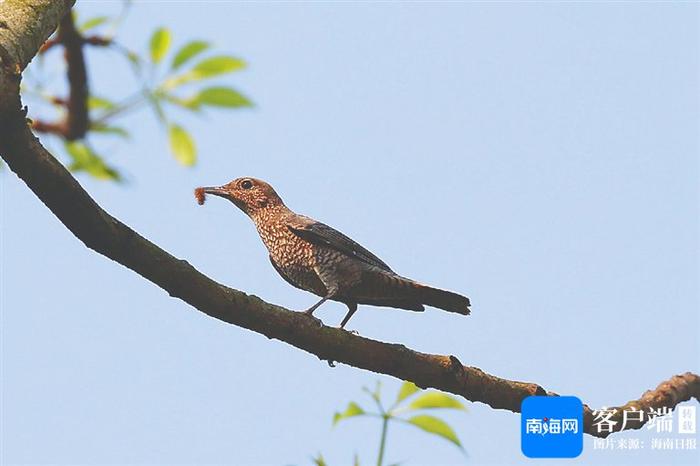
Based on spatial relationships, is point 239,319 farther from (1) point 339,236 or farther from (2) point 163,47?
(1) point 339,236

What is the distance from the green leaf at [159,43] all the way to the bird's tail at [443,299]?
2.45 m

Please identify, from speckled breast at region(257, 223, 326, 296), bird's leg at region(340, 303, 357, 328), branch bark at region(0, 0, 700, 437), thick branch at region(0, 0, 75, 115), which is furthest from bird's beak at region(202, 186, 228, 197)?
thick branch at region(0, 0, 75, 115)

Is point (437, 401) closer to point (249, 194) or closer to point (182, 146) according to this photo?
point (182, 146)

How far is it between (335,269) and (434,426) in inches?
101

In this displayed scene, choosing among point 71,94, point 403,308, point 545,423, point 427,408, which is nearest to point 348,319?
point 403,308

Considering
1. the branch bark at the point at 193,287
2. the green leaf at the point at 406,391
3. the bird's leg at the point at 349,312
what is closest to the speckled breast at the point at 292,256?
the bird's leg at the point at 349,312

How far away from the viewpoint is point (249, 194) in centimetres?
645

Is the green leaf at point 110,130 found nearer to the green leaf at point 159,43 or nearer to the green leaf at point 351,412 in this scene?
the green leaf at point 159,43

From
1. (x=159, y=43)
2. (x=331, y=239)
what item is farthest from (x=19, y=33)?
(x=331, y=239)

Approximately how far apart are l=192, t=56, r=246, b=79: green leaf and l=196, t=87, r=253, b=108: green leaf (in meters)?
0.14

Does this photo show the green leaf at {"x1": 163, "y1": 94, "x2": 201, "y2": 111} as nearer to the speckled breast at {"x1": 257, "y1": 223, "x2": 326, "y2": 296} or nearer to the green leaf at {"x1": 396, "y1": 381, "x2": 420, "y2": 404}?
the green leaf at {"x1": 396, "y1": 381, "x2": 420, "y2": 404}

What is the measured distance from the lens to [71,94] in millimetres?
3230

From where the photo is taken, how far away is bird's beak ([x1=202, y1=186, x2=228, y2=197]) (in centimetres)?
635

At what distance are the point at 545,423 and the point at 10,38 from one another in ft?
8.62
